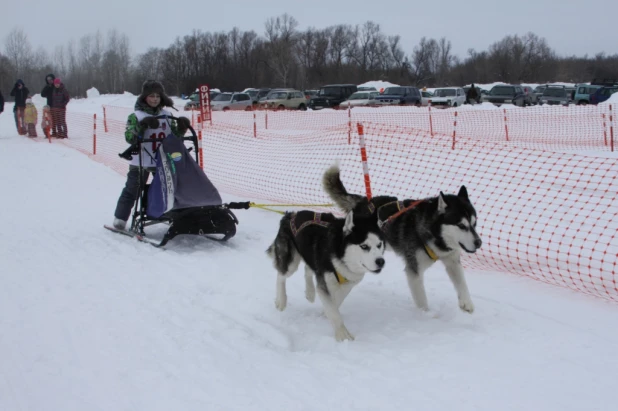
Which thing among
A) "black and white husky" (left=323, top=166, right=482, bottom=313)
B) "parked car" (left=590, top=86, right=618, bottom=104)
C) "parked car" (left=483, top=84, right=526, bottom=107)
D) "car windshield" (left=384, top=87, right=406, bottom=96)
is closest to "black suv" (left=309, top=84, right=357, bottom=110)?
"car windshield" (left=384, top=87, right=406, bottom=96)

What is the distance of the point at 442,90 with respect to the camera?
3105 cm

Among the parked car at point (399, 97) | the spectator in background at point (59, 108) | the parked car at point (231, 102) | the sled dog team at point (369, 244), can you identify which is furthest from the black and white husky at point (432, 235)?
the parked car at point (231, 102)

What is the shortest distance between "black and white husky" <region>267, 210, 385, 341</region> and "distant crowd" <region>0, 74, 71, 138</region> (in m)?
15.1

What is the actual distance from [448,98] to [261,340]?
28.2 meters

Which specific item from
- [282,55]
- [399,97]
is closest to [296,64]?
[282,55]

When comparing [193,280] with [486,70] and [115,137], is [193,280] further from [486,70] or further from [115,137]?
[486,70]

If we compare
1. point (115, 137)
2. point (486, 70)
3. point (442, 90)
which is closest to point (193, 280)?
point (115, 137)

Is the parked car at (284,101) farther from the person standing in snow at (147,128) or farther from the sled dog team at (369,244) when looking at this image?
the sled dog team at (369,244)

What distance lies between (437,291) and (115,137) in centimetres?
1636

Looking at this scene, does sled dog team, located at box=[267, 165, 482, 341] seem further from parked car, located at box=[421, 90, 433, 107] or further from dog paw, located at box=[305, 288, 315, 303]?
parked car, located at box=[421, 90, 433, 107]

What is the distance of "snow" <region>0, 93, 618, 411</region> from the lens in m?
2.97

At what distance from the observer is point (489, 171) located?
9.93 meters

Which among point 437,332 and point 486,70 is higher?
point 486,70

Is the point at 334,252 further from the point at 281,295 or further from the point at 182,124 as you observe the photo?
the point at 182,124
